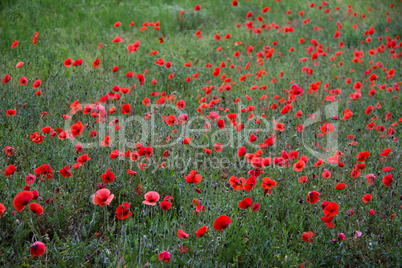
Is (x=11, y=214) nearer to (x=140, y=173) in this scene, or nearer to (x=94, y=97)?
(x=140, y=173)

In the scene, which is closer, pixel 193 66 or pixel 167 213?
pixel 167 213

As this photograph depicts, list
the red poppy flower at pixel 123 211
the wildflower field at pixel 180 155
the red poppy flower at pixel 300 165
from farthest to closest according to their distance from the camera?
the red poppy flower at pixel 300 165
the wildflower field at pixel 180 155
the red poppy flower at pixel 123 211

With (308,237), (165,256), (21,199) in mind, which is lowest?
(308,237)

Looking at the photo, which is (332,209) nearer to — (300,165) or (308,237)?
(308,237)

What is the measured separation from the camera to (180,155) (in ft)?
10.1

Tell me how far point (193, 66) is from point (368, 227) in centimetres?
353

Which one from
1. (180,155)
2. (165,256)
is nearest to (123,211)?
(165,256)

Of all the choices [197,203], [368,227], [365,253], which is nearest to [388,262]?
[365,253]

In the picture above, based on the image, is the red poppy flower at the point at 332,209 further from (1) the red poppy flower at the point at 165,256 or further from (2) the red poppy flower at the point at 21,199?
(2) the red poppy flower at the point at 21,199

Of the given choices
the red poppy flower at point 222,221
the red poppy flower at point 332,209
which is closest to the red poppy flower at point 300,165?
the red poppy flower at point 332,209

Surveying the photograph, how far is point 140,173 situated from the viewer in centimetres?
271

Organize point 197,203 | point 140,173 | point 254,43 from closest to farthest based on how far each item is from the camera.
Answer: point 197,203
point 140,173
point 254,43

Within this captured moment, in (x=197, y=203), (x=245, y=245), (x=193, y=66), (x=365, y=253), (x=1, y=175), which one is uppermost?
(x=193, y=66)

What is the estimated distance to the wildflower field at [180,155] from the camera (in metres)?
2.07
